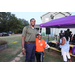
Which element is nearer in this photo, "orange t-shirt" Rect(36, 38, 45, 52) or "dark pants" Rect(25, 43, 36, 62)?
"dark pants" Rect(25, 43, 36, 62)

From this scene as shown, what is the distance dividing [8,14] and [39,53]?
34.0 meters

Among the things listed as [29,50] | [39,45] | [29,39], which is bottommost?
[29,50]

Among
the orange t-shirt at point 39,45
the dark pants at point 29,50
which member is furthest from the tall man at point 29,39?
the orange t-shirt at point 39,45

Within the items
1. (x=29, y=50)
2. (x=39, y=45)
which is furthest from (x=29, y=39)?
(x=39, y=45)

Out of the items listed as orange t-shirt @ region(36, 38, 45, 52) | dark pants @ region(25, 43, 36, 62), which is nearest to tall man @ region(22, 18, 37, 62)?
dark pants @ region(25, 43, 36, 62)

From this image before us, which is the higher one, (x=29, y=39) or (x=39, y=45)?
(x=29, y=39)

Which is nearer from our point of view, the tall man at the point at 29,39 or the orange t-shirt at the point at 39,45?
the tall man at the point at 29,39

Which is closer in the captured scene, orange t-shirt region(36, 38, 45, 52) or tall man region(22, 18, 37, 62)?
tall man region(22, 18, 37, 62)

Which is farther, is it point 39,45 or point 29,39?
point 39,45

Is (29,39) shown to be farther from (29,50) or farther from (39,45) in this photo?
(39,45)

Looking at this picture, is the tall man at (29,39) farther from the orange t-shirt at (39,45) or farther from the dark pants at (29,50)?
the orange t-shirt at (39,45)

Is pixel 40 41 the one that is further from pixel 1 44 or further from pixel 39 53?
pixel 1 44

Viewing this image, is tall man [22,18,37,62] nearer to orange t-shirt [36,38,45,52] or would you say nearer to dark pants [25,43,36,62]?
dark pants [25,43,36,62]
